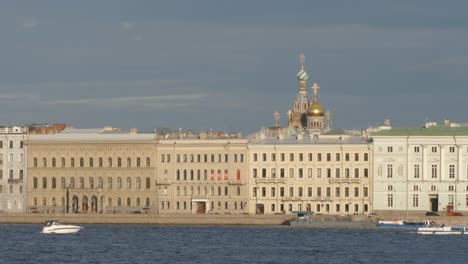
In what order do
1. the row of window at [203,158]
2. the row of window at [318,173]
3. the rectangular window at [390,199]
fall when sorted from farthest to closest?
1. the row of window at [203,158]
2. the row of window at [318,173]
3. the rectangular window at [390,199]

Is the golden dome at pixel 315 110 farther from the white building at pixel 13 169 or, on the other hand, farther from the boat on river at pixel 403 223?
the boat on river at pixel 403 223

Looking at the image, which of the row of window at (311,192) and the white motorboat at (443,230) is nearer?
the white motorboat at (443,230)

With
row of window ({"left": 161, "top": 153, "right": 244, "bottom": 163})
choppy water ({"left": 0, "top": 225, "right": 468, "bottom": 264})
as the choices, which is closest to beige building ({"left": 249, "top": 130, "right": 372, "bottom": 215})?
row of window ({"left": 161, "top": 153, "right": 244, "bottom": 163})

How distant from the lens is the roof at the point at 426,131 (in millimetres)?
123250

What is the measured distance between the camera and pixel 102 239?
351ft

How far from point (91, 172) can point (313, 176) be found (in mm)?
14628

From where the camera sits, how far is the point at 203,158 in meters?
127

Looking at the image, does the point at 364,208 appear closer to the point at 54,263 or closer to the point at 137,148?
the point at 137,148

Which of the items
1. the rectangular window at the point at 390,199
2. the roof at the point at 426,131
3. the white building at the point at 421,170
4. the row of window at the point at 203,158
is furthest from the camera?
the row of window at the point at 203,158

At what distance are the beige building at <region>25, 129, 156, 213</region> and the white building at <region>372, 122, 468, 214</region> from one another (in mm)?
14948

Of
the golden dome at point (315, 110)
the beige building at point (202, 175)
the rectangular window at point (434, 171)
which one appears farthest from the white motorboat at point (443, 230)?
the golden dome at point (315, 110)

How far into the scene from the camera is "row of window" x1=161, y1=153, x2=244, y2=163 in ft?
416

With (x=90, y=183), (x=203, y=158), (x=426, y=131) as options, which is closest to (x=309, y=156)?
(x=203, y=158)

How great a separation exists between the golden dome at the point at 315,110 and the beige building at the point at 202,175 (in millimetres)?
21006
